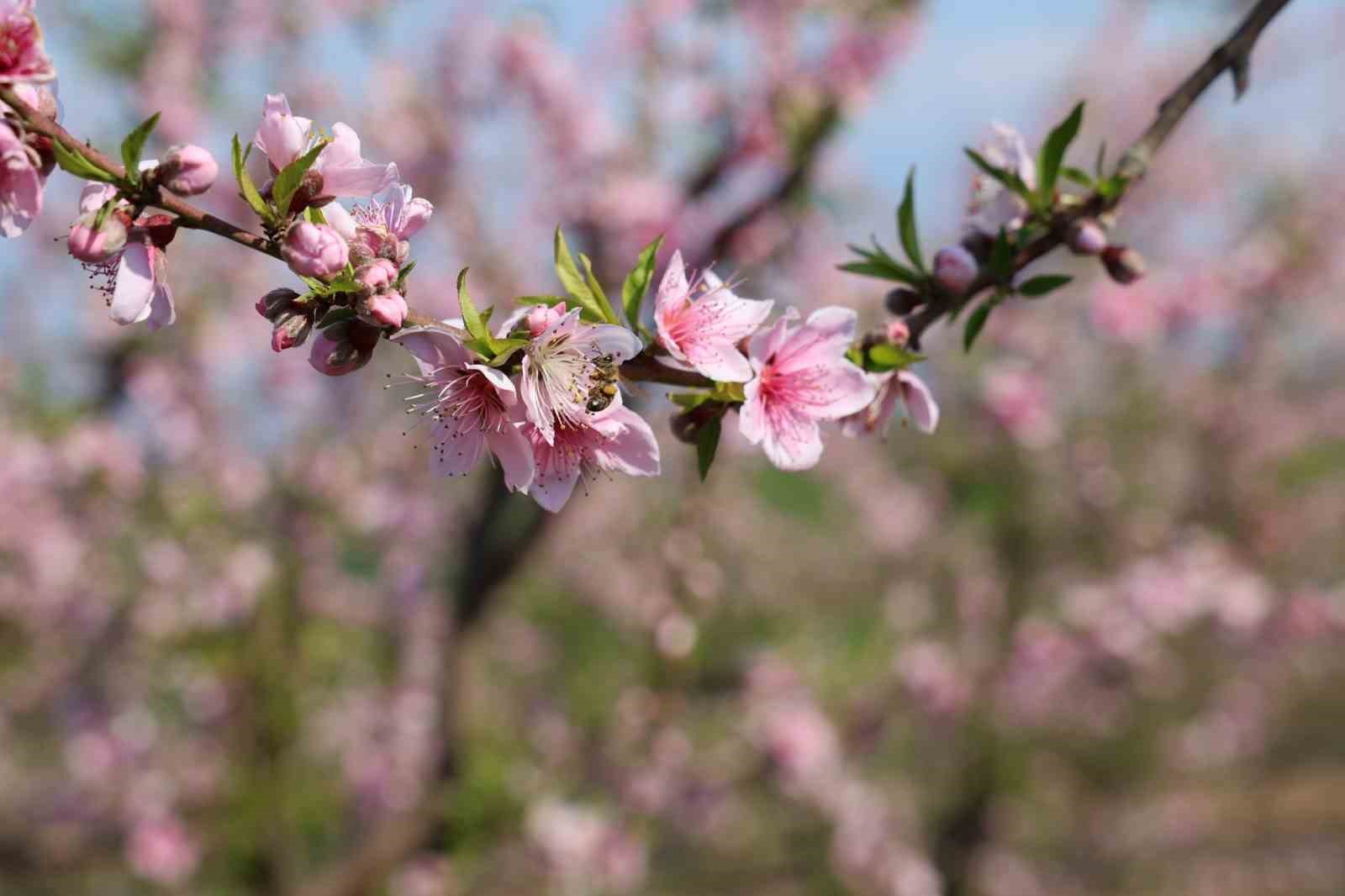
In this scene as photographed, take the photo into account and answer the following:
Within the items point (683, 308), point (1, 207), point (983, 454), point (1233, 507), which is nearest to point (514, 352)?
point (683, 308)

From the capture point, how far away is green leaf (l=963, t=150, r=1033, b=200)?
3.95ft

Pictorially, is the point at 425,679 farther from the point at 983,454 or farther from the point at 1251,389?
the point at 1251,389

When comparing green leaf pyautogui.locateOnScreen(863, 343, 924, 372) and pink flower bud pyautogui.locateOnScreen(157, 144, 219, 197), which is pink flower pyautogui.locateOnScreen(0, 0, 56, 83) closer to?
pink flower bud pyautogui.locateOnScreen(157, 144, 219, 197)

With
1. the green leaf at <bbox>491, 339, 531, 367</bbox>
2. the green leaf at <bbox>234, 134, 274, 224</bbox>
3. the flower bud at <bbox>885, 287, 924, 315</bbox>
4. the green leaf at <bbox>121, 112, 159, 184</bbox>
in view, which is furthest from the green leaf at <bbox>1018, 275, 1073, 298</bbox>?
the green leaf at <bbox>121, 112, 159, 184</bbox>

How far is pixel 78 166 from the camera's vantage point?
883mm

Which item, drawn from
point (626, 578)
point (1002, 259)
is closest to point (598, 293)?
point (1002, 259)

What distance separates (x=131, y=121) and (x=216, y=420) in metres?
1.55

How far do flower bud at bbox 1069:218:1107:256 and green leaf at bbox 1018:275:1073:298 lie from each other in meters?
0.05

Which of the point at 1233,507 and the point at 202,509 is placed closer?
the point at 202,509

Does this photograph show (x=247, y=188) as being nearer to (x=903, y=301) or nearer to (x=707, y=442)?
(x=707, y=442)

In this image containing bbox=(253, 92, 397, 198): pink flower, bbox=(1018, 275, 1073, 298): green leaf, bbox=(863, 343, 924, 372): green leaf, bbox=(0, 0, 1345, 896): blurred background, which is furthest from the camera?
bbox=(0, 0, 1345, 896): blurred background

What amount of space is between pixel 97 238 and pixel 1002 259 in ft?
3.08

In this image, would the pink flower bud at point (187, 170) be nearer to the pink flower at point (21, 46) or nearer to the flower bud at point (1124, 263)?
the pink flower at point (21, 46)

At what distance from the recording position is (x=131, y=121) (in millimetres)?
4887
